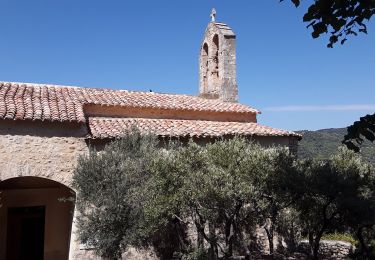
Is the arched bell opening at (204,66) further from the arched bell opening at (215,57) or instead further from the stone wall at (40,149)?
the stone wall at (40,149)

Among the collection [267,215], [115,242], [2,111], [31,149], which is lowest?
[115,242]

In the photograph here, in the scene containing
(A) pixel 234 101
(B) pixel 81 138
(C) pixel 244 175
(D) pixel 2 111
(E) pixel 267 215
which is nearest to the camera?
(C) pixel 244 175

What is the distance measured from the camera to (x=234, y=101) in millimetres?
15156

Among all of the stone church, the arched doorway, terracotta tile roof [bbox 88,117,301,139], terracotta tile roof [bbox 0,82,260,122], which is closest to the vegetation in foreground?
the stone church

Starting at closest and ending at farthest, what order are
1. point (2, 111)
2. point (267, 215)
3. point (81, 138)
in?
point (267, 215), point (2, 111), point (81, 138)

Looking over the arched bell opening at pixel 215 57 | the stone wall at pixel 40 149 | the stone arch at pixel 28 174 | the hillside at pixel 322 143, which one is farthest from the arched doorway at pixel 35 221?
the hillside at pixel 322 143

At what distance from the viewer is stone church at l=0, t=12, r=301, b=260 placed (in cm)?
932

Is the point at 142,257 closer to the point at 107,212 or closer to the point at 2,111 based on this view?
the point at 107,212

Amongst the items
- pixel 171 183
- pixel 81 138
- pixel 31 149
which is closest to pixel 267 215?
pixel 171 183

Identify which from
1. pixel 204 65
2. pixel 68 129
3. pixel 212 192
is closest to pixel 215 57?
pixel 204 65

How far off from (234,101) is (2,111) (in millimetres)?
9047

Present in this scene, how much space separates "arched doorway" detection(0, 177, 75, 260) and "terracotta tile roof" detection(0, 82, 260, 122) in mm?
2690

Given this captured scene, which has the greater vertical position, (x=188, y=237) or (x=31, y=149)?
(x=31, y=149)

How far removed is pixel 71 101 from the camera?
11.0 m
